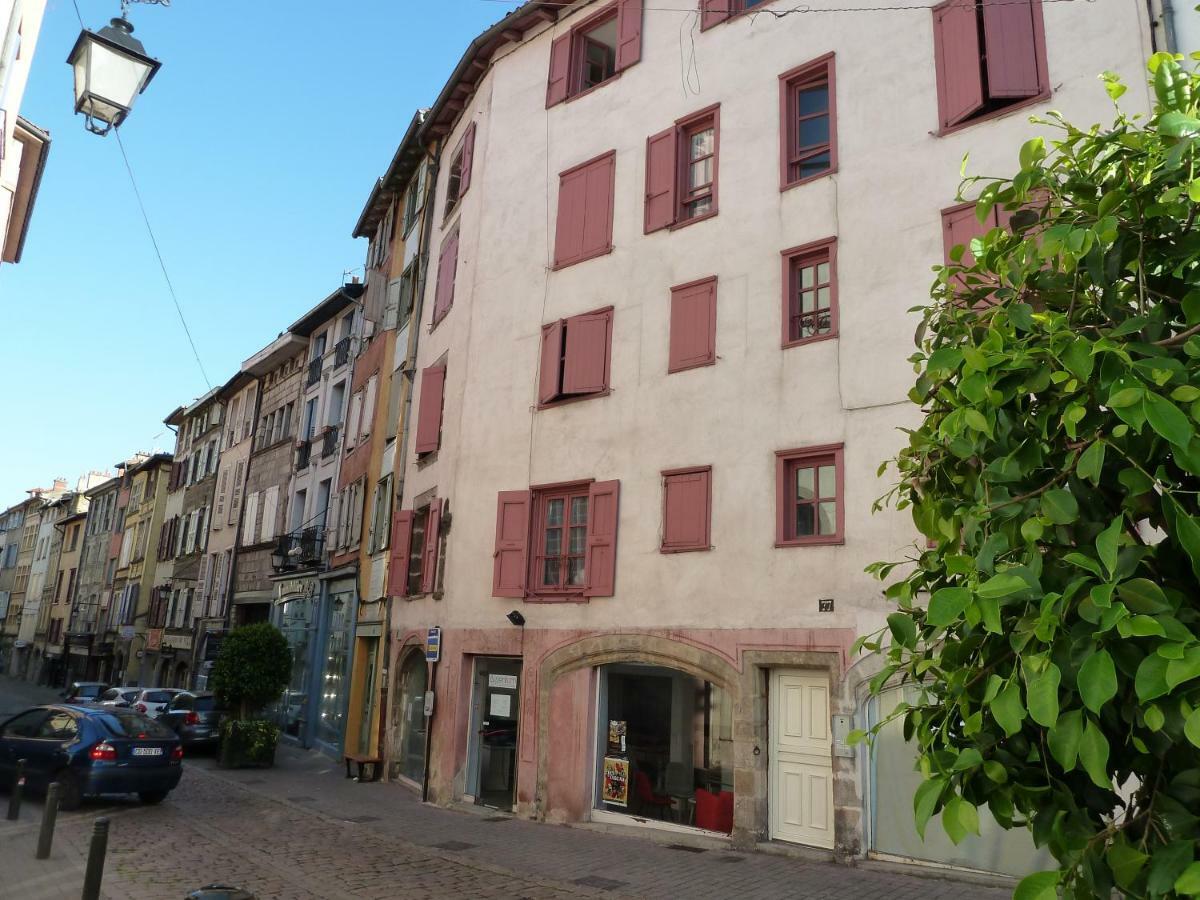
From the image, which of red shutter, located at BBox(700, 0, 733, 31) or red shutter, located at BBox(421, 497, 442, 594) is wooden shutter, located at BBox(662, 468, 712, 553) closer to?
red shutter, located at BBox(421, 497, 442, 594)

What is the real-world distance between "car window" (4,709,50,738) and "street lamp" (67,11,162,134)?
1124 cm

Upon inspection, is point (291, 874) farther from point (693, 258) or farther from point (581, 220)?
point (581, 220)

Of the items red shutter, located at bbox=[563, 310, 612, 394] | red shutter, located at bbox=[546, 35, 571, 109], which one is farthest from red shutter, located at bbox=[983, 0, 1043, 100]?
red shutter, located at bbox=[546, 35, 571, 109]

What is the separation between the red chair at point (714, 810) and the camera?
12.6 m

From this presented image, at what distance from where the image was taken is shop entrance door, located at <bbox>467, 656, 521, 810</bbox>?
15758 millimetres

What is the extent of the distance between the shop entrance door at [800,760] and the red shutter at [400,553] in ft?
32.1

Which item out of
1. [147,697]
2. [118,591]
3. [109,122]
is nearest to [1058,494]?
[109,122]

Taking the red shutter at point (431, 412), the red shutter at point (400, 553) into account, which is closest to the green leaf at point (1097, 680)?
the red shutter at point (431, 412)

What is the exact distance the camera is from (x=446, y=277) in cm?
2077

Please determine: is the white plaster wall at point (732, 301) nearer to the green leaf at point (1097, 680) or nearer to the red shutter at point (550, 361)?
the red shutter at point (550, 361)

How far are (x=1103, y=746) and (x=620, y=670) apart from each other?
12.2m

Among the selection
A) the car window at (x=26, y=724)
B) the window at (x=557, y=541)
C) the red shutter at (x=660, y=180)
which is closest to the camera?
the car window at (x=26, y=724)

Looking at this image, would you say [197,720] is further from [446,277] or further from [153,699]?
[446,277]

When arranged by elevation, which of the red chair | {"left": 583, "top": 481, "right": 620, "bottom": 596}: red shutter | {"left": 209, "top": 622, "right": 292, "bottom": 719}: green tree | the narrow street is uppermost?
{"left": 583, "top": 481, "right": 620, "bottom": 596}: red shutter
